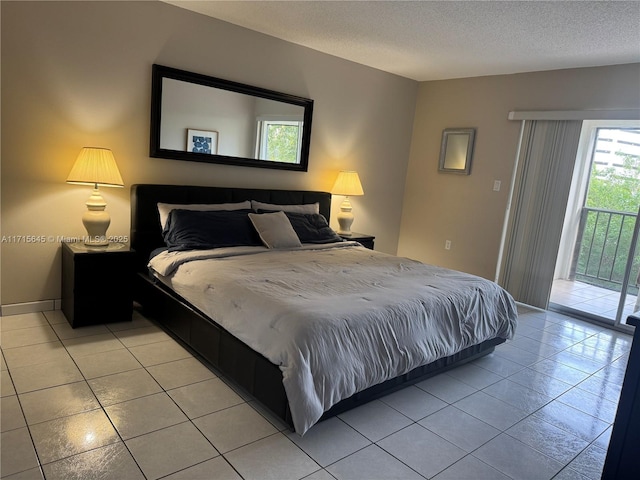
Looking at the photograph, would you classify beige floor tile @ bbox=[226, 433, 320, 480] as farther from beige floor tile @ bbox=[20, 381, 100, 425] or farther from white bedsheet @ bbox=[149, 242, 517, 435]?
beige floor tile @ bbox=[20, 381, 100, 425]

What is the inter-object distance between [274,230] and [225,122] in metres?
1.17

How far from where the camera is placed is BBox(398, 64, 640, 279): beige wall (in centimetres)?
436

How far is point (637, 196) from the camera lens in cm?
462

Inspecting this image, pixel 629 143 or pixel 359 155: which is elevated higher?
pixel 629 143

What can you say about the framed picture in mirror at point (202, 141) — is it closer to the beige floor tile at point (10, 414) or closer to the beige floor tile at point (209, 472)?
the beige floor tile at point (10, 414)

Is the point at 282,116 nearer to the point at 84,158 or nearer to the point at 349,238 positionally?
the point at 349,238

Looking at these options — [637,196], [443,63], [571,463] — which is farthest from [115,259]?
[637,196]

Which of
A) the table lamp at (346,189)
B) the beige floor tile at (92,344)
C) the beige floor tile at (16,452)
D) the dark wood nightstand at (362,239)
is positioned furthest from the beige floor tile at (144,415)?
the table lamp at (346,189)

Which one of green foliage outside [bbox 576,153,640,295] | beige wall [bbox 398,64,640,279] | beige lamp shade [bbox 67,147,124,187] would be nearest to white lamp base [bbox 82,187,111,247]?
beige lamp shade [bbox 67,147,124,187]

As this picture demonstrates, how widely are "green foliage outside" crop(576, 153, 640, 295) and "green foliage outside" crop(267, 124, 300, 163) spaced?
3.42 metres

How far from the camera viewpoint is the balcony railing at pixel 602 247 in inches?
193

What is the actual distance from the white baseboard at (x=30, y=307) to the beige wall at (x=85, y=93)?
3 cm

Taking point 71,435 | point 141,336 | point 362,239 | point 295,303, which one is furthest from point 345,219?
point 71,435

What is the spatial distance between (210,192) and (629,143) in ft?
14.2
